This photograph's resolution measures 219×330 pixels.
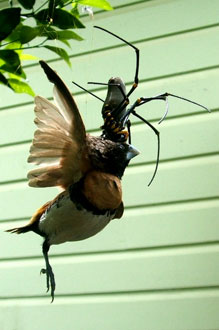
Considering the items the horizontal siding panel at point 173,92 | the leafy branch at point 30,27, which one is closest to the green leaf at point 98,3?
the leafy branch at point 30,27

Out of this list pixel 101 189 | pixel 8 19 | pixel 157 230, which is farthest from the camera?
pixel 157 230

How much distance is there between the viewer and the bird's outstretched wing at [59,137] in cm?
43

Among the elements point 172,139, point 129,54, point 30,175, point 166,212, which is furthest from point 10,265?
point 30,175

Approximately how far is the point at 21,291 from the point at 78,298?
175mm

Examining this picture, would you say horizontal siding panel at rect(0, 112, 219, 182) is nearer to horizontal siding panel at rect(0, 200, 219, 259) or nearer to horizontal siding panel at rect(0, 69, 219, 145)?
horizontal siding panel at rect(0, 69, 219, 145)

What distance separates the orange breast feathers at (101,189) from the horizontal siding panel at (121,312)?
908mm

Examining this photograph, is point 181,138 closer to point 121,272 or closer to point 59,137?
point 121,272

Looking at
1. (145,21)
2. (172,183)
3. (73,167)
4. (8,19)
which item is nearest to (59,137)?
(73,167)

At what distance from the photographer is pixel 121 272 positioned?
1351 millimetres

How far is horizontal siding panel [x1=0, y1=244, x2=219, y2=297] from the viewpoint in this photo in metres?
1.29

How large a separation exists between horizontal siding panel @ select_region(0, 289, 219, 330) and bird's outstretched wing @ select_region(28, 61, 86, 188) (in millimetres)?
928

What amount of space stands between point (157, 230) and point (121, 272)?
0.15 m

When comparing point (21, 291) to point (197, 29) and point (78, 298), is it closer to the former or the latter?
point (78, 298)

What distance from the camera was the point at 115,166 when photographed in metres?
0.47
